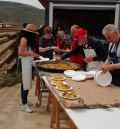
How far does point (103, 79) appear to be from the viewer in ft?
16.4

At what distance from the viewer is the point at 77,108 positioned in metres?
4.04

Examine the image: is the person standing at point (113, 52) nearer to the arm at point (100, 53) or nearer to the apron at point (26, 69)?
the arm at point (100, 53)

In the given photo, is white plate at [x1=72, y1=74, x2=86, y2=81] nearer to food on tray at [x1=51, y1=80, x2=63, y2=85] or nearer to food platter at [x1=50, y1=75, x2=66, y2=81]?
food platter at [x1=50, y1=75, x2=66, y2=81]

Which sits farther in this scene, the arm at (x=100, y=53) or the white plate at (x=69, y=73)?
the arm at (x=100, y=53)

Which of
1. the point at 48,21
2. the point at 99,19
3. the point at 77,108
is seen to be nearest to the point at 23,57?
the point at 77,108

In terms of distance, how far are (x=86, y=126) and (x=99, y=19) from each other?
14.1 metres

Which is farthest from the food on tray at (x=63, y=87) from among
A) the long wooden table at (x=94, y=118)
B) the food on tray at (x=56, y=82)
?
the long wooden table at (x=94, y=118)

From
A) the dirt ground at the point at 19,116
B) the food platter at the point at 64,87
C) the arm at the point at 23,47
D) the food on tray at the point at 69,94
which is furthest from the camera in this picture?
the arm at the point at 23,47

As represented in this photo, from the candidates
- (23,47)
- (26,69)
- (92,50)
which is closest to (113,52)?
(92,50)

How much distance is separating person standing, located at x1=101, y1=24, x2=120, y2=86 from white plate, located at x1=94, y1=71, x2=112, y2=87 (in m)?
0.08

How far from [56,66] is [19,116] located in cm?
123

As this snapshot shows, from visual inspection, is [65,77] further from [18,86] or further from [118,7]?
[118,7]

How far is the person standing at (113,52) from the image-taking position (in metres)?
4.93

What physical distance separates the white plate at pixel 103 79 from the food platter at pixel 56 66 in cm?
122
